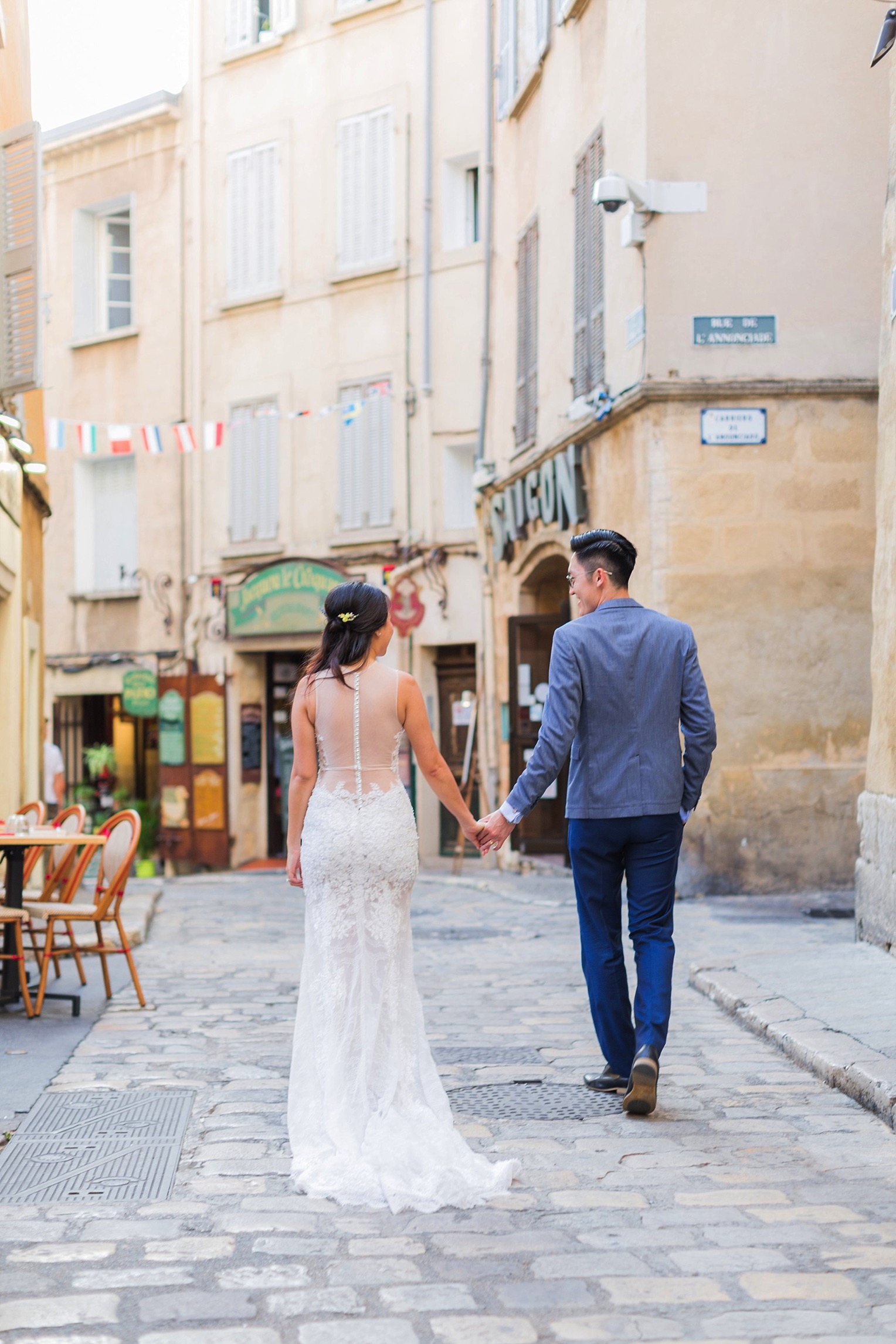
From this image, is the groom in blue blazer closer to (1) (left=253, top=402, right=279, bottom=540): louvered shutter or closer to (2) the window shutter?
(1) (left=253, top=402, right=279, bottom=540): louvered shutter

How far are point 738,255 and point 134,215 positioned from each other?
12.4 m

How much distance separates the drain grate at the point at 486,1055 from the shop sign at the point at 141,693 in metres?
14.9

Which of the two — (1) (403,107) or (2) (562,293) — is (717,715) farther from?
(1) (403,107)

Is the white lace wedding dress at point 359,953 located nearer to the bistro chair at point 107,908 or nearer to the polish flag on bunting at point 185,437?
the bistro chair at point 107,908

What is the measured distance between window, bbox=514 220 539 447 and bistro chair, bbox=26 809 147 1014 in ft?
28.4

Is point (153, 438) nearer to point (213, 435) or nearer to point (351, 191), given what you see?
point (213, 435)

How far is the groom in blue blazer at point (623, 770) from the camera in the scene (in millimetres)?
5242

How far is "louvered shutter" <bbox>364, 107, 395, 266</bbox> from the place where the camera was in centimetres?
1931

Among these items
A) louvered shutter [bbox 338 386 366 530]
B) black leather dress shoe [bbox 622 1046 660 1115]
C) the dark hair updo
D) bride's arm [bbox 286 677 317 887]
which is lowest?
black leather dress shoe [bbox 622 1046 660 1115]

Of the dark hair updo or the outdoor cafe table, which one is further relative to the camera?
the outdoor cafe table

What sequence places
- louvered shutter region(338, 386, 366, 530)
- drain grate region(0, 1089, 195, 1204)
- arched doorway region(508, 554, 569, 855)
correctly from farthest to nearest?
louvered shutter region(338, 386, 366, 530) < arched doorway region(508, 554, 569, 855) < drain grate region(0, 1089, 195, 1204)

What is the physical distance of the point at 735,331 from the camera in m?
11.6

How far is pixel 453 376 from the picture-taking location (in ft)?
61.0

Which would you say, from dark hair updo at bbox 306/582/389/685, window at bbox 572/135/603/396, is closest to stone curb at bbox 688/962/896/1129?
dark hair updo at bbox 306/582/389/685
